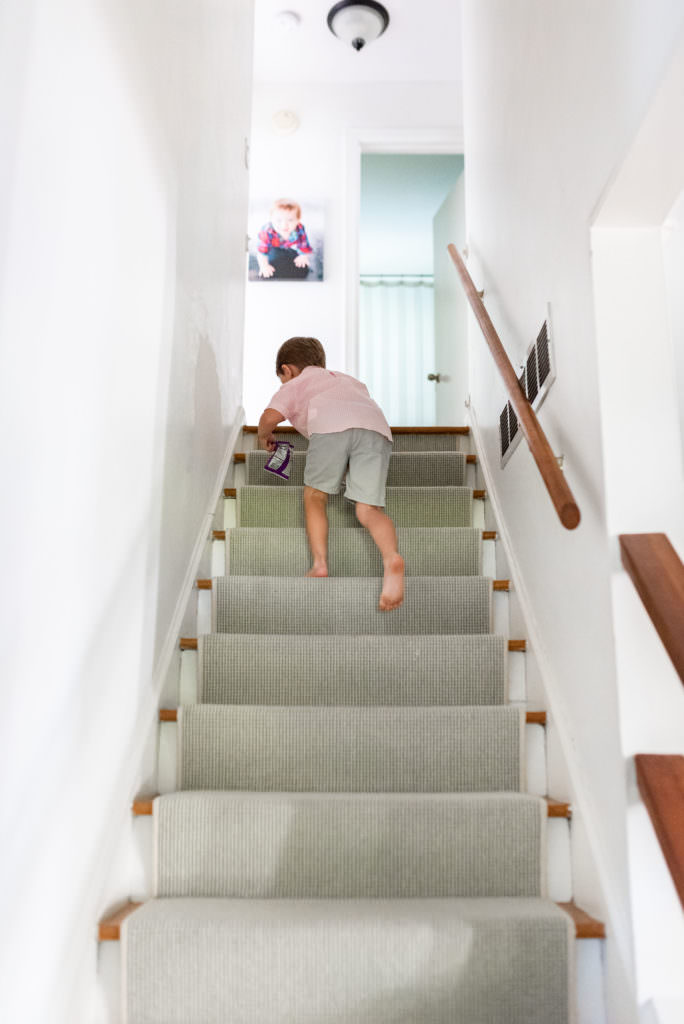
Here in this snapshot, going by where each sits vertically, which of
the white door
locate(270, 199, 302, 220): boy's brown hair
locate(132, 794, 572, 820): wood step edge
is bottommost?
locate(132, 794, 572, 820): wood step edge

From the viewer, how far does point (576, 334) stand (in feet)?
5.41

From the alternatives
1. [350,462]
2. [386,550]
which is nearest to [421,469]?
[350,462]

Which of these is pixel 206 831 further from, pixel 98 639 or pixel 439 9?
pixel 439 9

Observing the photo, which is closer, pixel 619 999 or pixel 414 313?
pixel 619 999

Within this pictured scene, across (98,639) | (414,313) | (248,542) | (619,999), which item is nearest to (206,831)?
(98,639)

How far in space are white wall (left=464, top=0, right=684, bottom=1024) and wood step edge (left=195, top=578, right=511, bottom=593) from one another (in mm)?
64

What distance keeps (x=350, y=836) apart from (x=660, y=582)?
0.80m

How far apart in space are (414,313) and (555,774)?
527 centimetres

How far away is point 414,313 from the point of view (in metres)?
6.57

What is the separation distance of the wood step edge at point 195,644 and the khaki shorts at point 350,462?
655 millimetres

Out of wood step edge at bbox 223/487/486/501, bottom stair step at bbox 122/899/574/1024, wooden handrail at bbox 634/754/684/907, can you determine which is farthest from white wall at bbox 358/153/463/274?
bottom stair step at bbox 122/899/574/1024

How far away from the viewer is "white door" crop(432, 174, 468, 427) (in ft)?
13.1

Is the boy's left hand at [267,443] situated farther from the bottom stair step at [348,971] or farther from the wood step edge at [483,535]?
the bottom stair step at [348,971]

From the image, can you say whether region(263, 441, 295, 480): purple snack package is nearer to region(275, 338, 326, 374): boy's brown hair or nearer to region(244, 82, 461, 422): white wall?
region(275, 338, 326, 374): boy's brown hair
